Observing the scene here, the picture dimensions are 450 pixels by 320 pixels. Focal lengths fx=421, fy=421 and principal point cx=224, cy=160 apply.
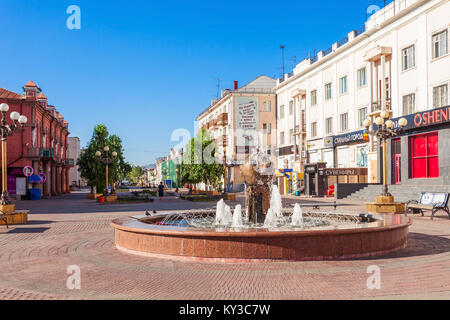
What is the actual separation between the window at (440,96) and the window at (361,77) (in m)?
8.13

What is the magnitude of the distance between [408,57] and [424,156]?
6.84 meters

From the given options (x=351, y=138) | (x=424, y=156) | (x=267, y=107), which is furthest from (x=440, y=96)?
(x=267, y=107)

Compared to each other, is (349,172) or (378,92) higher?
(378,92)

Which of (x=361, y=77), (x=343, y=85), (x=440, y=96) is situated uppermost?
(x=361, y=77)

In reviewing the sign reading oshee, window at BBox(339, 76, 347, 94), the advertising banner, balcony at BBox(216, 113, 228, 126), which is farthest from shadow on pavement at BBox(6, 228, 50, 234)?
balcony at BBox(216, 113, 228, 126)

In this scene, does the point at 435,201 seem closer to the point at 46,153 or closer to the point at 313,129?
the point at 313,129

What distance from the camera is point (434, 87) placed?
25.6 meters

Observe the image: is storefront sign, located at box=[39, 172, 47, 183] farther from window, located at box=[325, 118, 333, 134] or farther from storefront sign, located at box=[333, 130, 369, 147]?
storefront sign, located at box=[333, 130, 369, 147]

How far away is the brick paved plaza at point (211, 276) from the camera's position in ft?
19.9

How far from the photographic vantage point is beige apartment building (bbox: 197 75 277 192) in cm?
5262

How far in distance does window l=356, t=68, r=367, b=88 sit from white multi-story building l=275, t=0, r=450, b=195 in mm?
80

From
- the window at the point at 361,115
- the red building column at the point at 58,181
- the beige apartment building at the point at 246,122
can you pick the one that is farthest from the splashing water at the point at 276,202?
the red building column at the point at 58,181

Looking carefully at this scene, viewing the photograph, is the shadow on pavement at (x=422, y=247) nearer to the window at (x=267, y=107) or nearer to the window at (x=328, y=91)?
the window at (x=328, y=91)

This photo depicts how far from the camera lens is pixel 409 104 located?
28.2m
